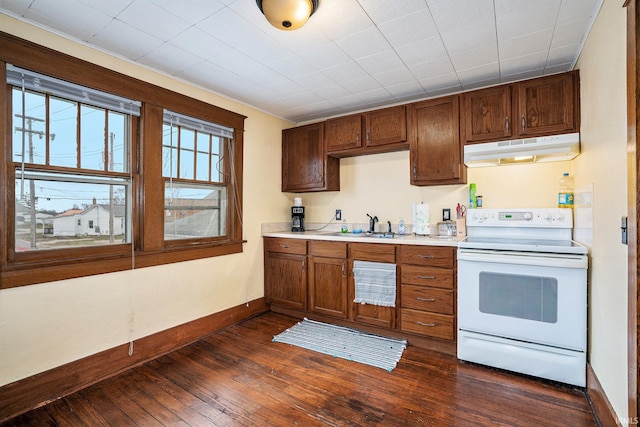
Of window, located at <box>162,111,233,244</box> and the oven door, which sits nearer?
the oven door

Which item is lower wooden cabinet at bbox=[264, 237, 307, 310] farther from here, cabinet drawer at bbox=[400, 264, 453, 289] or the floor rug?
cabinet drawer at bbox=[400, 264, 453, 289]

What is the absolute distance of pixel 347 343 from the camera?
8.80 feet

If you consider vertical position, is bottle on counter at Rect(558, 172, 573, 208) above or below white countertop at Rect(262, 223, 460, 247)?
above

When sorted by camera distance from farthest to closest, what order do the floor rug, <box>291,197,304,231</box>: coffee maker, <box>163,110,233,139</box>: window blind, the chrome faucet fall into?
<box>291,197,304,231</box>: coffee maker → the chrome faucet → <box>163,110,233,139</box>: window blind → the floor rug

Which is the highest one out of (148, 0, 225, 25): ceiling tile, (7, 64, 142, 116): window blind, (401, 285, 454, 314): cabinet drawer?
(148, 0, 225, 25): ceiling tile

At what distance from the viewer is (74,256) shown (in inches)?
82.0

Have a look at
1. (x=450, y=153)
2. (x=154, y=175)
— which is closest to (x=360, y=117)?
(x=450, y=153)

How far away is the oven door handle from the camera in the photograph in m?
2.00

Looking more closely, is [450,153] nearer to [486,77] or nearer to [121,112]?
[486,77]

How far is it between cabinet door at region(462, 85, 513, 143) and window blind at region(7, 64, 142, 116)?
110 inches

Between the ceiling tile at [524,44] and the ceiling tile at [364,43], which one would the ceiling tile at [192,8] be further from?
the ceiling tile at [524,44]

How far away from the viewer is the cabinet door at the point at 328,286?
300 cm

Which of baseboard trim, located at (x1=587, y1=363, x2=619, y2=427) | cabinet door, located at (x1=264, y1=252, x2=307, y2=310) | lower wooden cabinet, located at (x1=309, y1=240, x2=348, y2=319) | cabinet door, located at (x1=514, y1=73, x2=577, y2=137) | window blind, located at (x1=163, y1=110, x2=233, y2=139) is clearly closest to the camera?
baseboard trim, located at (x1=587, y1=363, x2=619, y2=427)

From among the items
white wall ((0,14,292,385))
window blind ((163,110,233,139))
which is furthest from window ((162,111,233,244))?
white wall ((0,14,292,385))
